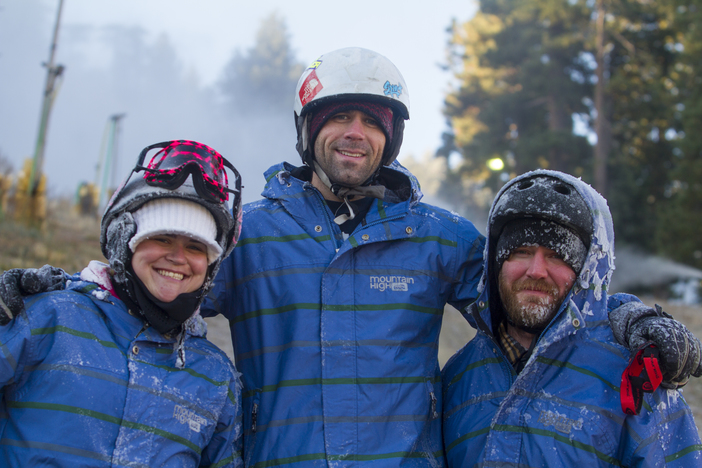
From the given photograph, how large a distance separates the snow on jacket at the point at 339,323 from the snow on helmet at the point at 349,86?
553mm

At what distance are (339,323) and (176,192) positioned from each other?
37.8 inches

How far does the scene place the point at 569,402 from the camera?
2.42 m

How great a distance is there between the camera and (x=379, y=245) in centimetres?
291

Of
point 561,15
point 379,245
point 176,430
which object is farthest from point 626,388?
point 561,15

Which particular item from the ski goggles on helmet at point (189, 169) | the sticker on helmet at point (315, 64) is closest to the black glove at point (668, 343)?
the ski goggles on helmet at point (189, 169)

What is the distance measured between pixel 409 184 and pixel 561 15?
22.5 meters

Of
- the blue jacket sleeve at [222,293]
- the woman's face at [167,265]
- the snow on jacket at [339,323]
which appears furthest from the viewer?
the blue jacket sleeve at [222,293]

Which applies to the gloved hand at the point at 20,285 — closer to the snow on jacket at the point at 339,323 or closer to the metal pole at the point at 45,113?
the snow on jacket at the point at 339,323

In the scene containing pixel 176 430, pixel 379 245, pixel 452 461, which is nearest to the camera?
pixel 176 430

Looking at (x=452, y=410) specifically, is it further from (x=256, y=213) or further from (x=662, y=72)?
(x=662, y=72)

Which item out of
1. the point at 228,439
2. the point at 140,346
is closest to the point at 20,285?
the point at 140,346

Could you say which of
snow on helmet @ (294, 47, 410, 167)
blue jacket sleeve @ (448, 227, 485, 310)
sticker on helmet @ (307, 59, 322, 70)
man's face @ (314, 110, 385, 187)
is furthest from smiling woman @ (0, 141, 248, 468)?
blue jacket sleeve @ (448, 227, 485, 310)

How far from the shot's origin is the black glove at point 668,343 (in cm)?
221

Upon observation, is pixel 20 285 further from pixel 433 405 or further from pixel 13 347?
pixel 433 405
